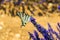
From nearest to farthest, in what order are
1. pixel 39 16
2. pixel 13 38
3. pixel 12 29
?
pixel 13 38
pixel 12 29
pixel 39 16

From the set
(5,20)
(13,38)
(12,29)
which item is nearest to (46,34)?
(13,38)

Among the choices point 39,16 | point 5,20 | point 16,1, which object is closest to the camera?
point 5,20

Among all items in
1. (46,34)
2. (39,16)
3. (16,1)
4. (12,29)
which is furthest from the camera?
(16,1)

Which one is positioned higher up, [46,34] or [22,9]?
[46,34]

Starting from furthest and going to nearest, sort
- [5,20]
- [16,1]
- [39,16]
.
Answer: [16,1] < [39,16] < [5,20]

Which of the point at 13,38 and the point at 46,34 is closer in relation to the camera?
the point at 46,34

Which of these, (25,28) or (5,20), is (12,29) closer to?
(25,28)

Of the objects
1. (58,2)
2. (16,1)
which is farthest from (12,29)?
(58,2)

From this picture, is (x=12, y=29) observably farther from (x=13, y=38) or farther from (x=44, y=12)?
(x=44, y=12)

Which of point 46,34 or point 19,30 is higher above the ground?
point 46,34
